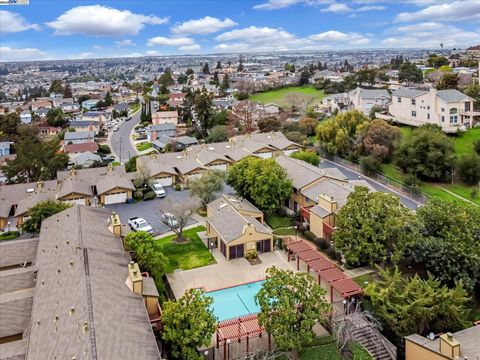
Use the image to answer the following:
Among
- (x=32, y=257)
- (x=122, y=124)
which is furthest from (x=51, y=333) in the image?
(x=122, y=124)

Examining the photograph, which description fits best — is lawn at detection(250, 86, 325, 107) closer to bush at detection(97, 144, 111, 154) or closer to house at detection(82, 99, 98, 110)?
bush at detection(97, 144, 111, 154)

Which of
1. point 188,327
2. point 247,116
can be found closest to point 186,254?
point 188,327

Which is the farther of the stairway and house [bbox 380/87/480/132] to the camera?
house [bbox 380/87/480/132]

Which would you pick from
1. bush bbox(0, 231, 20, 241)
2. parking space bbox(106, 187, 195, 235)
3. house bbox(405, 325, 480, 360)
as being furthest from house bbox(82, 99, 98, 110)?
house bbox(405, 325, 480, 360)

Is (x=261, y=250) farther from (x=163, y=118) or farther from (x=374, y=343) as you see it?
(x=163, y=118)

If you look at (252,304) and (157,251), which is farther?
(157,251)

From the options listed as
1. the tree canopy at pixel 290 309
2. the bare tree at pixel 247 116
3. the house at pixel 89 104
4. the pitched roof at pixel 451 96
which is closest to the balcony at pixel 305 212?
the tree canopy at pixel 290 309

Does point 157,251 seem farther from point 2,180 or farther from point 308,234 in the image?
point 2,180
